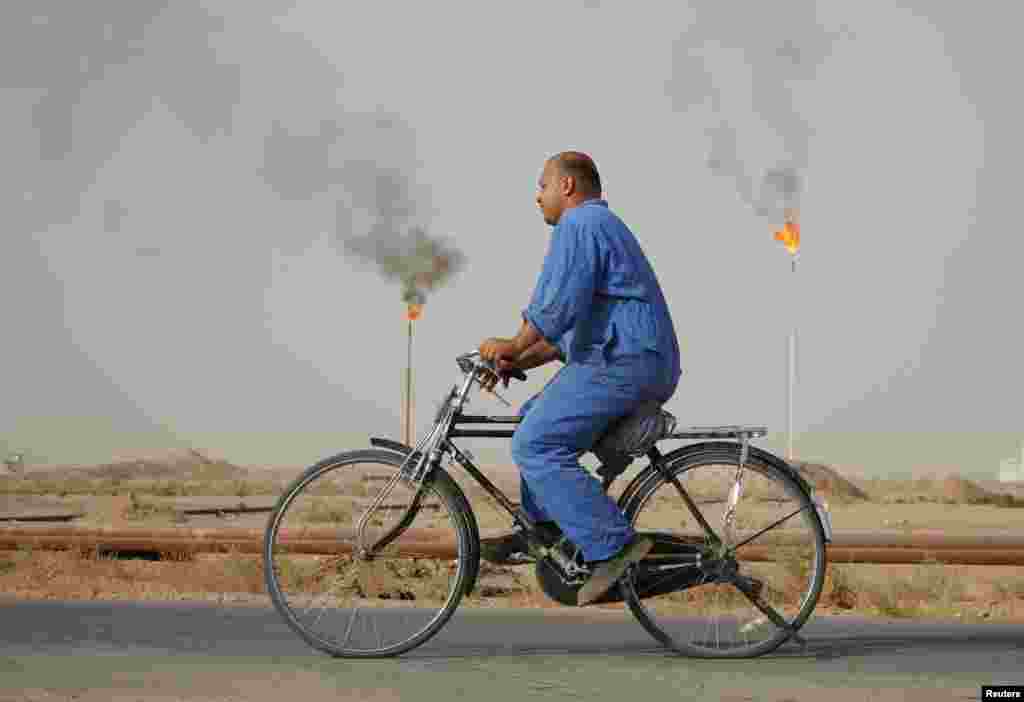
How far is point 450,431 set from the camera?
7.76 metres

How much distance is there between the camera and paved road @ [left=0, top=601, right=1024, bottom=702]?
6797 millimetres

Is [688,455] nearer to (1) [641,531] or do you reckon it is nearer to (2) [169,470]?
(1) [641,531]

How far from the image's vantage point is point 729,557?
7785mm

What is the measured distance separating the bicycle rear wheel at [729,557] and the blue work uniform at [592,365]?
1.13 ft

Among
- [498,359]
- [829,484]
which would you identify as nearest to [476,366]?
[498,359]

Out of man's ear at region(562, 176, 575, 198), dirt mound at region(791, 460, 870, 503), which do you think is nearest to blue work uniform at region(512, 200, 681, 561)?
man's ear at region(562, 176, 575, 198)

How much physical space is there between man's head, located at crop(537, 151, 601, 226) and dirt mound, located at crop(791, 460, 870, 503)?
2174 inches

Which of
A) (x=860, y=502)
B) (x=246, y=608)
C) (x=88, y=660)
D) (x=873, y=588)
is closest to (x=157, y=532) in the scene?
(x=246, y=608)

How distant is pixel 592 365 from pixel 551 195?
0.76m

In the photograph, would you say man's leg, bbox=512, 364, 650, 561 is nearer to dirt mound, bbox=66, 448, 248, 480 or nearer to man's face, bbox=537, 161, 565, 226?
man's face, bbox=537, 161, 565, 226

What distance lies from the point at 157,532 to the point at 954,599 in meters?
6.69

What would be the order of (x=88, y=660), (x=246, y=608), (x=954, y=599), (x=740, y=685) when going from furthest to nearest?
(x=954, y=599) → (x=246, y=608) → (x=88, y=660) → (x=740, y=685)

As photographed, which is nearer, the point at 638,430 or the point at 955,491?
the point at 638,430

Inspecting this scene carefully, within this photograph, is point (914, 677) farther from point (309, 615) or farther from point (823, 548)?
point (309, 615)
